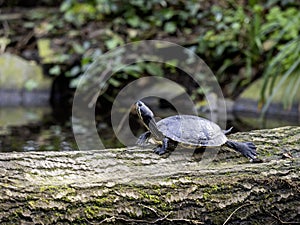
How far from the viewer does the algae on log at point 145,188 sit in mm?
1706

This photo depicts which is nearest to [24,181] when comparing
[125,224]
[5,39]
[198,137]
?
[125,224]

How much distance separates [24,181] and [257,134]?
3.64 feet

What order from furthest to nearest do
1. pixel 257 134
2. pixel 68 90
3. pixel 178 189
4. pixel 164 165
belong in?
pixel 68 90 → pixel 257 134 → pixel 164 165 → pixel 178 189

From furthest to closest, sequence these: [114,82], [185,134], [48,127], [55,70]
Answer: [55,70], [114,82], [48,127], [185,134]

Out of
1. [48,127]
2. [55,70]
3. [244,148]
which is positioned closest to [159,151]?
[244,148]

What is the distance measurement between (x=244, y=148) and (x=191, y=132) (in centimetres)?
25

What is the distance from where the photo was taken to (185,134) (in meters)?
1.97

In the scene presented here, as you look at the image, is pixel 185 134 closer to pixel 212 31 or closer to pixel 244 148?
pixel 244 148

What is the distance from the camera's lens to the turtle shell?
1.97 m

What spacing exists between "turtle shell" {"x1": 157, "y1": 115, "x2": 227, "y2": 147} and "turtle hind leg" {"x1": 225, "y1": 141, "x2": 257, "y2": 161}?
1.8 inches

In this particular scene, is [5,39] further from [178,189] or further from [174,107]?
[178,189]

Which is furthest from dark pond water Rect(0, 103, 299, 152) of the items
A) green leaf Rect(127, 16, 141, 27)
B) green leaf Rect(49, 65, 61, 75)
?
green leaf Rect(127, 16, 141, 27)

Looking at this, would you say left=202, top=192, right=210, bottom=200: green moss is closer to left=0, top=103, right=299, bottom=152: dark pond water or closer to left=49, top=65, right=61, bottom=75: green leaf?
left=0, top=103, right=299, bottom=152: dark pond water

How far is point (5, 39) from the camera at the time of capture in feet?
21.1
